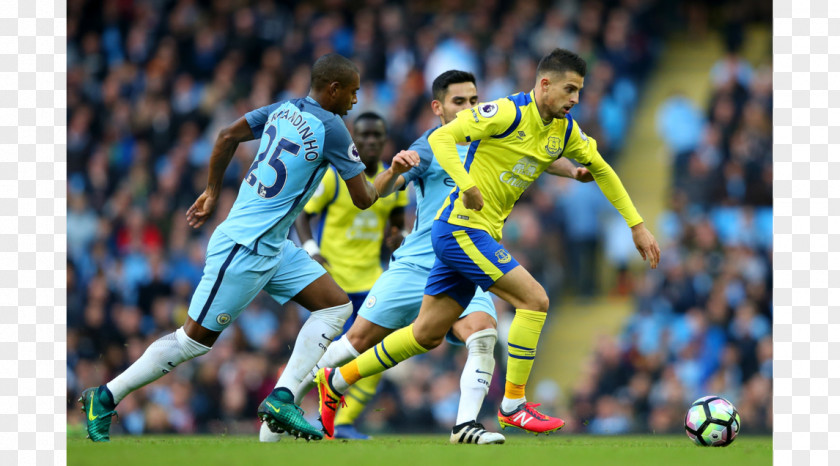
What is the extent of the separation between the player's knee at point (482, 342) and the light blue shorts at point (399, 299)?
0.37m

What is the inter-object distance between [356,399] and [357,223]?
1442 mm

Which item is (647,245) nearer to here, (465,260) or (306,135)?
(465,260)

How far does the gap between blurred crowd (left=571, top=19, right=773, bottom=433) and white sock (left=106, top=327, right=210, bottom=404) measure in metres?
6.10

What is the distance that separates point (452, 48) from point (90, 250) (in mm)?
6063

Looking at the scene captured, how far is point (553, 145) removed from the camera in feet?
22.3

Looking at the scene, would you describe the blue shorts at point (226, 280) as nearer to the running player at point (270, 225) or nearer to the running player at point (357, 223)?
the running player at point (270, 225)

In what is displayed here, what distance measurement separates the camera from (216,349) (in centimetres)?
1318

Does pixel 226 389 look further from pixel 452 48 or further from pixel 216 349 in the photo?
pixel 452 48

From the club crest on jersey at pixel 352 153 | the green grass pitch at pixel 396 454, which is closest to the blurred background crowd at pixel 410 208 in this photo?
the green grass pitch at pixel 396 454

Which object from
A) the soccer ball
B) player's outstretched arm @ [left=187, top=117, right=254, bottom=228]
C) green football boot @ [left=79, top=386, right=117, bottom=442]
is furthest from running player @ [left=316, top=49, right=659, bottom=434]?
green football boot @ [left=79, top=386, right=117, bottom=442]

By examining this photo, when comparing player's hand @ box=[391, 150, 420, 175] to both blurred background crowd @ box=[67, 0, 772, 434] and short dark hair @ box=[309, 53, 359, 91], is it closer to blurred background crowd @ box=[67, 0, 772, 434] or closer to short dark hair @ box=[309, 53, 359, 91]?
short dark hair @ box=[309, 53, 359, 91]

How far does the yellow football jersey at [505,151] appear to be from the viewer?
21.5ft

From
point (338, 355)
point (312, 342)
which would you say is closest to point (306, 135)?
point (312, 342)

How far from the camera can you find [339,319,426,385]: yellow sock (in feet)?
23.3
